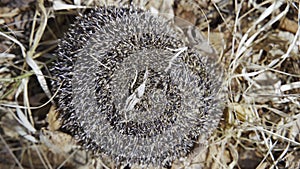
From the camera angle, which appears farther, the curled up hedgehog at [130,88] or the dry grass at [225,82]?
the dry grass at [225,82]

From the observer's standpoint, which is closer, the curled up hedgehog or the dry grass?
the curled up hedgehog

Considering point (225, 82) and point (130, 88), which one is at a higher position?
point (130, 88)

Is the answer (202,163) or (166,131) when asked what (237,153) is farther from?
(166,131)

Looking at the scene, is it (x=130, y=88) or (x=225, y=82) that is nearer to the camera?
(x=130, y=88)
